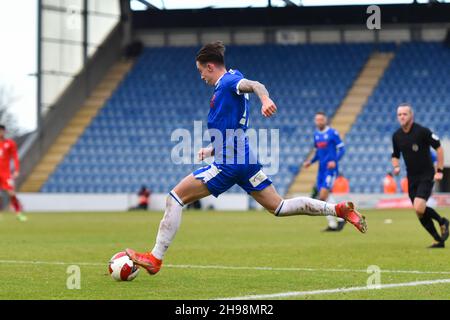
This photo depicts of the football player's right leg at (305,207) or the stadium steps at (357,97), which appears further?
the stadium steps at (357,97)

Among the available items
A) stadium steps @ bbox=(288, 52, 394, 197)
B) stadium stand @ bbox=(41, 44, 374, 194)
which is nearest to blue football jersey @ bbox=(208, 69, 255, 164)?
stadium stand @ bbox=(41, 44, 374, 194)

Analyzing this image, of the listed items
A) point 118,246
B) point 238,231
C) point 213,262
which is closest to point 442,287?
point 213,262

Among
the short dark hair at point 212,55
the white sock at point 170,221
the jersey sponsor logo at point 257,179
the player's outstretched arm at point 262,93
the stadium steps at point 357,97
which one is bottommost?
the white sock at point 170,221

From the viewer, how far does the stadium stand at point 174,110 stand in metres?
37.4

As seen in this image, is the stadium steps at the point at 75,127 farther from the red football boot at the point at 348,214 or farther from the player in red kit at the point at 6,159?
the red football boot at the point at 348,214

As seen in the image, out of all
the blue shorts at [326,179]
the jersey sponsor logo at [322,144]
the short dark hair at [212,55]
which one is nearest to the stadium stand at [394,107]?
the blue shorts at [326,179]

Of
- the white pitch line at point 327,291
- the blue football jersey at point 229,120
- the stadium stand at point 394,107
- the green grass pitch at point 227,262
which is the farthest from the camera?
the stadium stand at point 394,107

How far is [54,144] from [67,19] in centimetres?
523

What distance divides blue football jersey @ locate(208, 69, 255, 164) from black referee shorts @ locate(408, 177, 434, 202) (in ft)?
17.4

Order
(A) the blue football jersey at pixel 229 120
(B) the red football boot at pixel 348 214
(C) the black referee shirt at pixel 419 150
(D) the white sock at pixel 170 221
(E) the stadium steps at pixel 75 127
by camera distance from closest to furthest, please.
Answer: (A) the blue football jersey at pixel 229 120
(D) the white sock at pixel 170 221
(B) the red football boot at pixel 348 214
(C) the black referee shirt at pixel 419 150
(E) the stadium steps at pixel 75 127

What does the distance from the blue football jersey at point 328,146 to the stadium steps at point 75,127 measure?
64.8 feet

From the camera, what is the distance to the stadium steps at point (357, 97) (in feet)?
121

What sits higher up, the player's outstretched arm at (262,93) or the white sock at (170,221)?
the player's outstretched arm at (262,93)

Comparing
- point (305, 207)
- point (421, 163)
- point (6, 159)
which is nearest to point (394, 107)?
point (6, 159)
